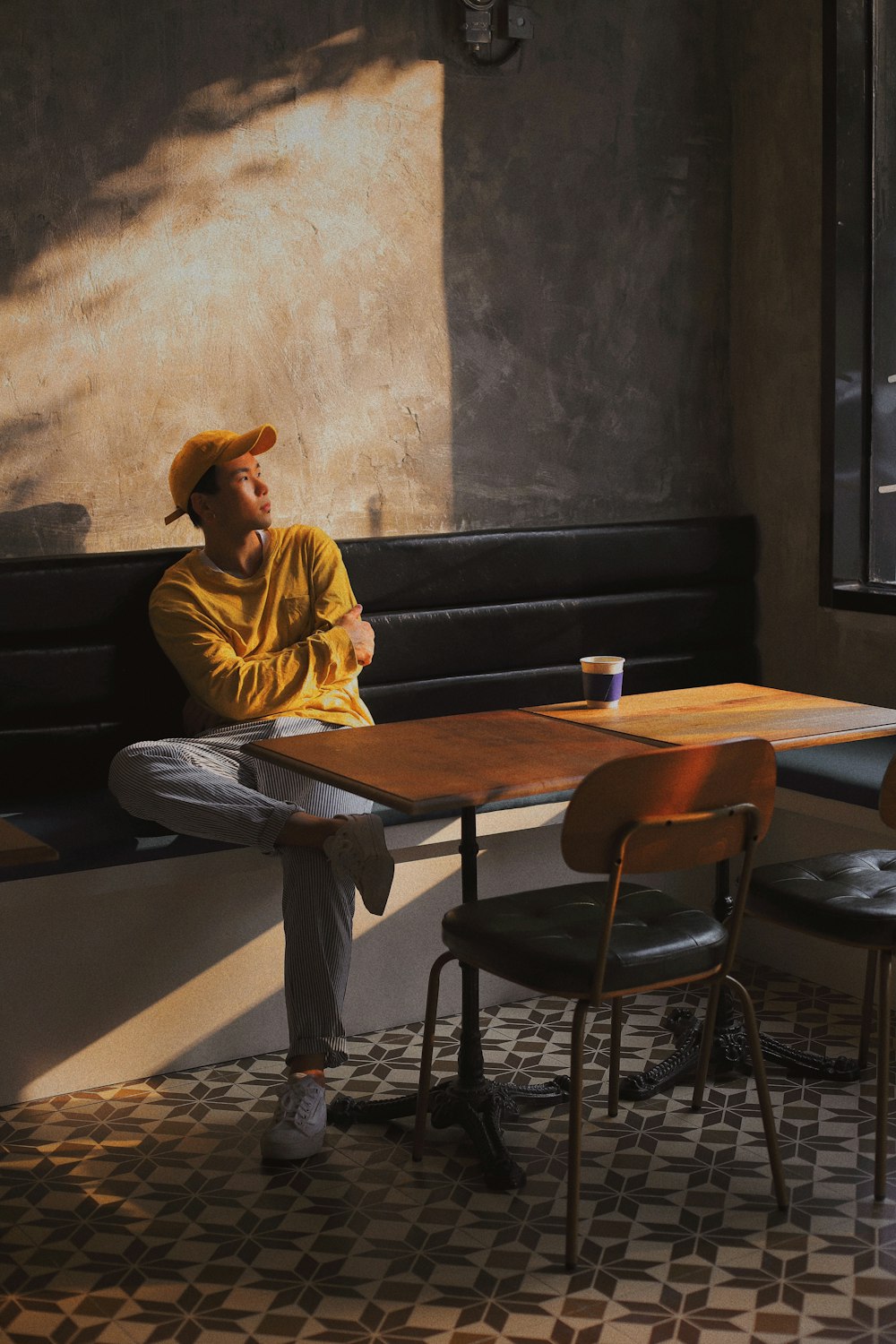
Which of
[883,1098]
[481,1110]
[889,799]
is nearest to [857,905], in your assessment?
[889,799]

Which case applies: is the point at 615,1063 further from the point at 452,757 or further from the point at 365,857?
the point at 452,757

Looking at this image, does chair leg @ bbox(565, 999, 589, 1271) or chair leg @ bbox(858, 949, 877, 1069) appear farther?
chair leg @ bbox(858, 949, 877, 1069)

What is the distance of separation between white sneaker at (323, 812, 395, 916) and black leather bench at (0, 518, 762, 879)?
47 centimetres

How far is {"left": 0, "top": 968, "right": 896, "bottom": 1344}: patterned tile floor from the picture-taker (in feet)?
8.12

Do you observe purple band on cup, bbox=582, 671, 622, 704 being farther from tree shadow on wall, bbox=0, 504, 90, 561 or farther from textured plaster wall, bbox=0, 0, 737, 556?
tree shadow on wall, bbox=0, 504, 90, 561

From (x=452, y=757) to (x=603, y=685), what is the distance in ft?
2.01

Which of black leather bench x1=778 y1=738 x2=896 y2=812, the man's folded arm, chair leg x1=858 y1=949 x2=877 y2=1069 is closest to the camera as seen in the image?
chair leg x1=858 y1=949 x2=877 y2=1069

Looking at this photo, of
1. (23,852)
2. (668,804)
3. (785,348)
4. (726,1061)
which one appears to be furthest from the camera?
(785,348)

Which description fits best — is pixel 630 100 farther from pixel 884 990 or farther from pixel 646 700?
pixel 884 990

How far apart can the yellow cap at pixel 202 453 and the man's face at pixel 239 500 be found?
3 cm

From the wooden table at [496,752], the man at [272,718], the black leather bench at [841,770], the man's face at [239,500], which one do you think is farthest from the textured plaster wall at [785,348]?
the man's face at [239,500]

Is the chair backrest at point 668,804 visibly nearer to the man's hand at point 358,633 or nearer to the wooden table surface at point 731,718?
the wooden table surface at point 731,718

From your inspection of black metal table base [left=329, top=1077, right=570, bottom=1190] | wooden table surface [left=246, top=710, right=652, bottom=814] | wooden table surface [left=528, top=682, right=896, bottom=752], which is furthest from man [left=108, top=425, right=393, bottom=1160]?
wooden table surface [left=528, top=682, right=896, bottom=752]

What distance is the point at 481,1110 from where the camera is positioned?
10.2 feet
